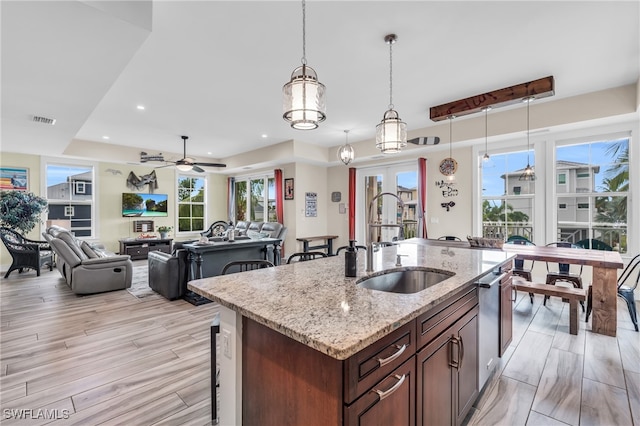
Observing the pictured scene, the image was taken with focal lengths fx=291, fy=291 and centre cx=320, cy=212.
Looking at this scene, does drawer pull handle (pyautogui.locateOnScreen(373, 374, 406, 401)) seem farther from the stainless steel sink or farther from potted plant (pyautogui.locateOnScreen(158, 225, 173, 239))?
potted plant (pyautogui.locateOnScreen(158, 225, 173, 239))

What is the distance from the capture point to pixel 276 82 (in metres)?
3.76

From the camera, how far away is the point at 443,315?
1.51 m

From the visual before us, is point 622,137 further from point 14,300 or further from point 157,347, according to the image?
point 14,300

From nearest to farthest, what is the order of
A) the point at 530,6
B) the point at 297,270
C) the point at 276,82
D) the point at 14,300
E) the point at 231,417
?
the point at 231,417 → the point at 297,270 → the point at 530,6 → the point at 276,82 → the point at 14,300

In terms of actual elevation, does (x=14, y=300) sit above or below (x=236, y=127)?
below

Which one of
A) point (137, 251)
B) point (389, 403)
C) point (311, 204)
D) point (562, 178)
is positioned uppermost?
point (562, 178)

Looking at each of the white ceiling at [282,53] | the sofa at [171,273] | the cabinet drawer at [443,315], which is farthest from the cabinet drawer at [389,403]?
the sofa at [171,273]

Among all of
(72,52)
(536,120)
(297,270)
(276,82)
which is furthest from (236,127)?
(536,120)

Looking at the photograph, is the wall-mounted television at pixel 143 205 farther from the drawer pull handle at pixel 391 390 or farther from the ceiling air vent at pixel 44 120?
the drawer pull handle at pixel 391 390

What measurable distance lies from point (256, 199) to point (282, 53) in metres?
6.55

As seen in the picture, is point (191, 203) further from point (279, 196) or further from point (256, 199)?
point (279, 196)

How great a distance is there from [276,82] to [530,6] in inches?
105

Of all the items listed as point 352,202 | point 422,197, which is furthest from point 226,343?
point 352,202

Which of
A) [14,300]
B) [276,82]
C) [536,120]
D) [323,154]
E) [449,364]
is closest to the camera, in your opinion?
[449,364]
